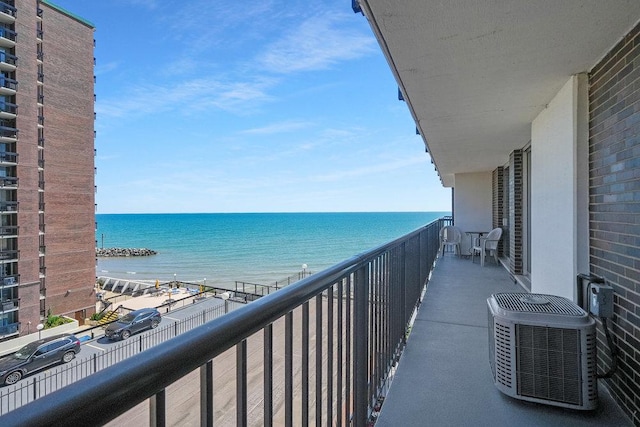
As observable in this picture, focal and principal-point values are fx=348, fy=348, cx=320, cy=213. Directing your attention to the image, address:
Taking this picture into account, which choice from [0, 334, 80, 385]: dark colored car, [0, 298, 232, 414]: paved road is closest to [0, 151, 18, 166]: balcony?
[0, 298, 232, 414]: paved road

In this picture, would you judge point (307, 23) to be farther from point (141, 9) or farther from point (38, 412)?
point (141, 9)

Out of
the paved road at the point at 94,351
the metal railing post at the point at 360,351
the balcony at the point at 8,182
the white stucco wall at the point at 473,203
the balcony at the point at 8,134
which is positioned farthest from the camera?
the balcony at the point at 8,134

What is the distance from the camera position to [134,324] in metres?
12.9

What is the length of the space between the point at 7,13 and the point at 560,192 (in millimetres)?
29688

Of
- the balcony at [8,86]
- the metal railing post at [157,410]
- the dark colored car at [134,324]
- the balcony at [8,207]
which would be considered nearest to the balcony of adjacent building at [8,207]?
the balcony at [8,207]

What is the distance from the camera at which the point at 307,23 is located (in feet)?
30.8

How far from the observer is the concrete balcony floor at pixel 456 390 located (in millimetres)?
2031

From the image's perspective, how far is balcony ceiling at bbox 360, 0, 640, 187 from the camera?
1863 mm

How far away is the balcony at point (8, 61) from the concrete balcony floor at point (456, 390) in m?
27.4

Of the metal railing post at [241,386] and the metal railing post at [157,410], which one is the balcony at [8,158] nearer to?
the metal railing post at [241,386]

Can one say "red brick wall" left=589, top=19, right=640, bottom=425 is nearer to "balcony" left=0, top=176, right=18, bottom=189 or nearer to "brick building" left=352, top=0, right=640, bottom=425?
"brick building" left=352, top=0, right=640, bottom=425

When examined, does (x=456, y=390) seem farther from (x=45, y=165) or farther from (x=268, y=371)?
(x=45, y=165)

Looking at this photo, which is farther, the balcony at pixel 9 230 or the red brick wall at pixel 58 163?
the red brick wall at pixel 58 163

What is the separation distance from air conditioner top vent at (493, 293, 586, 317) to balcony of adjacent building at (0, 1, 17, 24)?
2933 centimetres
